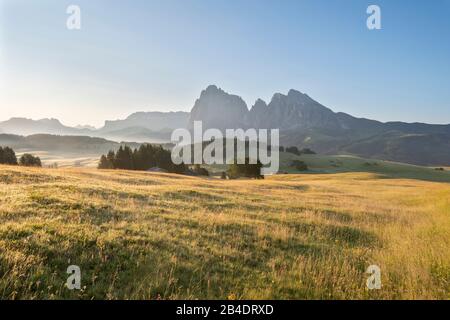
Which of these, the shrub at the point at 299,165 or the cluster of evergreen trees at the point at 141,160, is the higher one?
the cluster of evergreen trees at the point at 141,160

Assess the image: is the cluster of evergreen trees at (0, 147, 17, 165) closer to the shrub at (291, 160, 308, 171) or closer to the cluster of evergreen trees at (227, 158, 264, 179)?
the cluster of evergreen trees at (227, 158, 264, 179)

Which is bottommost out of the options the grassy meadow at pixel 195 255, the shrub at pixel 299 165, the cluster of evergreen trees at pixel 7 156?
the shrub at pixel 299 165

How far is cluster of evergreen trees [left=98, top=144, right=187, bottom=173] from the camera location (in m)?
115

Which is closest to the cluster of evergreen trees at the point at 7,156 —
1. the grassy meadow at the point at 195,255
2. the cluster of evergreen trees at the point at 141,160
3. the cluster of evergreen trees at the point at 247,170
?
the cluster of evergreen trees at the point at 141,160

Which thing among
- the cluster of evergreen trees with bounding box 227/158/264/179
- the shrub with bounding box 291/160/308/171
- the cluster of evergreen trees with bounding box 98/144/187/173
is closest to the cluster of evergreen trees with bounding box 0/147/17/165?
the cluster of evergreen trees with bounding box 98/144/187/173

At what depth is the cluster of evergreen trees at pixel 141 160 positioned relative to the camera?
115 metres

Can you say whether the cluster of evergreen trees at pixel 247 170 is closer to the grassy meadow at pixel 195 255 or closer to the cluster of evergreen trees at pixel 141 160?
the cluster of evergreen trees at pixel 141 160

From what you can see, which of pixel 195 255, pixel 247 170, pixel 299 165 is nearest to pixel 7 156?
pixel 247 170

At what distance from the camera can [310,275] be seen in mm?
10000
